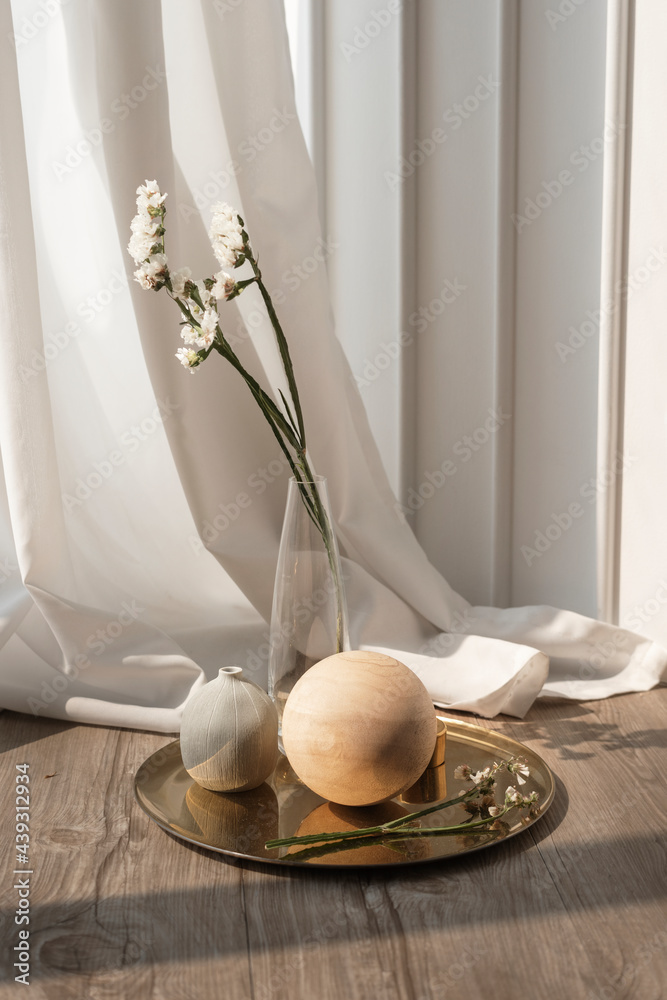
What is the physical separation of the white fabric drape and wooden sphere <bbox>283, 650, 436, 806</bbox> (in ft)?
1.15

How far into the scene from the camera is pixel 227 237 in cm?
91

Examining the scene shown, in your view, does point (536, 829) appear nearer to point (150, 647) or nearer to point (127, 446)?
point (150, 647)

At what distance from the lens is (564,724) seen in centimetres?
118

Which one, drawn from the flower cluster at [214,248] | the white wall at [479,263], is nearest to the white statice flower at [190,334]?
the flower cluster at [214,248]

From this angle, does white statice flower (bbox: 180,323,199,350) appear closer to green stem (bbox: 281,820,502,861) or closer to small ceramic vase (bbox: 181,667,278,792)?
small ceramic vase (bbox: 181,667,278,792)

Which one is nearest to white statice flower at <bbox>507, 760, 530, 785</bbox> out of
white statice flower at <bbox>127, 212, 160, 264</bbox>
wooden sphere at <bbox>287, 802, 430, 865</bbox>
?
wooden sphere at <bbox>287, 802, 430, 865</bbox>

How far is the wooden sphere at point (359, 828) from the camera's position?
2.53 feet

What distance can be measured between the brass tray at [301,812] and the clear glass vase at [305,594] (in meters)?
0.10

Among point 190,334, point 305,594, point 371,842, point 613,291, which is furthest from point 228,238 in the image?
point 613,291

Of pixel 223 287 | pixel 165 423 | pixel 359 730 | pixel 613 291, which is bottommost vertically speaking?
pixel 359 730

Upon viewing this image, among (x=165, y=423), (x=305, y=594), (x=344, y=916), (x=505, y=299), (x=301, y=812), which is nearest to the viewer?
(x=344, y=916)

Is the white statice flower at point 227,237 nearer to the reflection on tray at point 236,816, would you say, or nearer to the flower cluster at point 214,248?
the flower cluster at point 214,248

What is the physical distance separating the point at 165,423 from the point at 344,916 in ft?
2.49

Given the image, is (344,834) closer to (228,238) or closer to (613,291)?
(228,238)
